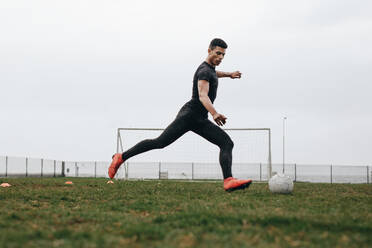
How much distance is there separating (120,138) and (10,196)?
9668 mm

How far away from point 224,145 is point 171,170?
1212 inches

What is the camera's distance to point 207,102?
7.11m

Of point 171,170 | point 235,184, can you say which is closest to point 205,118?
point 235,184

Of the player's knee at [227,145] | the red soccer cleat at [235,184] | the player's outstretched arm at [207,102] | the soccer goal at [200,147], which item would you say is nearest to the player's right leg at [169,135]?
the player's outstretched arm at [207,102]

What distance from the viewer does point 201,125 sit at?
763 cm

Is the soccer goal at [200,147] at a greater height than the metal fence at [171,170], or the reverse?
the soccer goal at [200,147]

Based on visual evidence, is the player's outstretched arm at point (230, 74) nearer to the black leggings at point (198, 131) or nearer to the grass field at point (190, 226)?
the black leggings at point (198, 131)

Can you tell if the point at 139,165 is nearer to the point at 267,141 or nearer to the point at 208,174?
the point at 208,174

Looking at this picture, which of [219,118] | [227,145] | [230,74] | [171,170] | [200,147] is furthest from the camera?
[171,170]

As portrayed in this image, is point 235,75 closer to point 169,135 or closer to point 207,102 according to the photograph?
point 207,102

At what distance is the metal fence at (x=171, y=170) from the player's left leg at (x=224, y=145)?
2545cm

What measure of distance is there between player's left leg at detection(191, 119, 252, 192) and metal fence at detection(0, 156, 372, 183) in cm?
2545

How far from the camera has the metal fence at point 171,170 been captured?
1361 inches

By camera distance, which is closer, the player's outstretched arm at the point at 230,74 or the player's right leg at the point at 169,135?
the player's right leg at the point at 169,135
